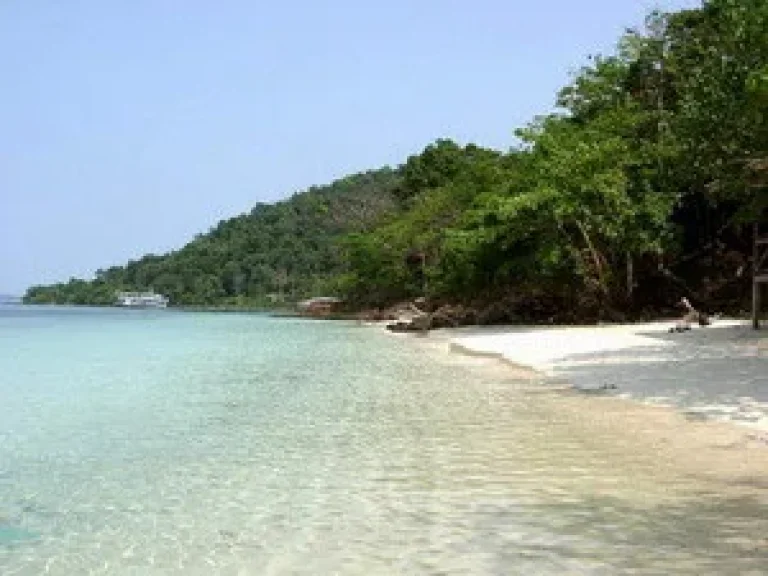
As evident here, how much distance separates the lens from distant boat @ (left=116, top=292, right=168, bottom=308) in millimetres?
130000

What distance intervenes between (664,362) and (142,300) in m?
121

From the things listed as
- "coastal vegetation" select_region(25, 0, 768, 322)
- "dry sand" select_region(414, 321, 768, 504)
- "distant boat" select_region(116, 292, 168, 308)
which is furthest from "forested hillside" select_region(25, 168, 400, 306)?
"dry sand" select_region(414, 321, 768, 504)

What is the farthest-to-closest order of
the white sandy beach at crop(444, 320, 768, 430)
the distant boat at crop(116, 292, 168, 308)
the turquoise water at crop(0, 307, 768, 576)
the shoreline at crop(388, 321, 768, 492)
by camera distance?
the distant boat at crop(116, 292, 168, 308) < the white sandy beach at crop(444, 320, 768, 430) < the shoreline at crop(388, 321, 768, 492) < the turquoise water at crop(0, 307, 768, 576)

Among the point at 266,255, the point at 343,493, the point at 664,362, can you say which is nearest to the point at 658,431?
the point at 343,493

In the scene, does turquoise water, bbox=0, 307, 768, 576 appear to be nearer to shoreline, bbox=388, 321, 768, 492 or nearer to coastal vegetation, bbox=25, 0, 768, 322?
shoreline, bbox=388, 321, 768, 492

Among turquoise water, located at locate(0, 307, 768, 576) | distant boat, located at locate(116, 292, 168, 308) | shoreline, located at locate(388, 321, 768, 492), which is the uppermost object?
distant boat, located at locate(116, 292, 168, 308)

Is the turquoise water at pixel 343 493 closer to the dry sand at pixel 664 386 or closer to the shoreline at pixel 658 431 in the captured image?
the shoreline at pixel 658 431

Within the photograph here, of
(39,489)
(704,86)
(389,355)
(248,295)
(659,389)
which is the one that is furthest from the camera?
(248,295)

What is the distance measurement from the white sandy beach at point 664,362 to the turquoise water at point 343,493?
1750 millimetres

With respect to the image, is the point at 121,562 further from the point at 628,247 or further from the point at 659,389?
the point at 628,247

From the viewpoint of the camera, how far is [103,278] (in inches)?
6432

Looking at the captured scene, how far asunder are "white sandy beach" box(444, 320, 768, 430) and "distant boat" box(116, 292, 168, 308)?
107917 millimetres

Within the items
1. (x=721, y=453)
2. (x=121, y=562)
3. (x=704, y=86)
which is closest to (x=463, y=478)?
(x=721, y=453)

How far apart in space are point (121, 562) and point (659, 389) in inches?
387
